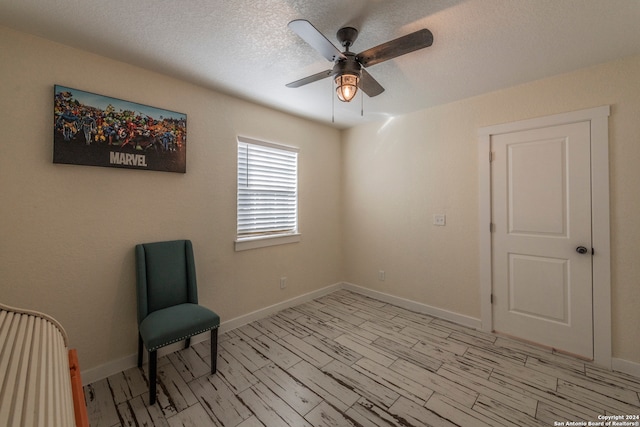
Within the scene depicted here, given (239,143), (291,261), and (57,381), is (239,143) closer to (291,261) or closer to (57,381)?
(291,261)

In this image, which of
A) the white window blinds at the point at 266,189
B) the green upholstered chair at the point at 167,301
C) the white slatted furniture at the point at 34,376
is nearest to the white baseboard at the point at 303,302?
the green upholstered chair at the point at 167,301

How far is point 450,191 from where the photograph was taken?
297cm

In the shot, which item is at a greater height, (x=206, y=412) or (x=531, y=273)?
(x=531, y=273)

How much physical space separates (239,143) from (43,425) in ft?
8.70

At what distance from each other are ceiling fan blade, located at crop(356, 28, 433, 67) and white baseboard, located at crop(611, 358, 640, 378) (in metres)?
2.89

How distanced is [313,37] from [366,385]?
94.1 inches

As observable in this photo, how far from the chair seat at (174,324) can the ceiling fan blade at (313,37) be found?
207cm

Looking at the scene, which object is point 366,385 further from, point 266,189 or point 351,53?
point 351,53

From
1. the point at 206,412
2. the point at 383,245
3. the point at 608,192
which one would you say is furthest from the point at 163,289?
the point at 608,192

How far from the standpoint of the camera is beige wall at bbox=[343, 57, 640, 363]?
207 centimetres

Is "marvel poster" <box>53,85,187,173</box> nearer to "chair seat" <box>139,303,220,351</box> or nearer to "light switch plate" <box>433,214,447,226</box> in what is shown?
"chair seat" <box>139,303,220,351</box>

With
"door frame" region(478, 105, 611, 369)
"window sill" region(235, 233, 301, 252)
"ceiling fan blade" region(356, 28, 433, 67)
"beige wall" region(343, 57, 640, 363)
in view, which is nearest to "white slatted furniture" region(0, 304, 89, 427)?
"window sill" region(235, 233, 301, 252)

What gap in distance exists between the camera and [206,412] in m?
1.72

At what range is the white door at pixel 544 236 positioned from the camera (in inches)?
88.2
